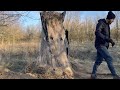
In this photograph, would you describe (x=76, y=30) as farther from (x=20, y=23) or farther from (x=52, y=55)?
(x=20, y=23)

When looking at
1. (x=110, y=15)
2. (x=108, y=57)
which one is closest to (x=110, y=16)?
(x=110, y=15)

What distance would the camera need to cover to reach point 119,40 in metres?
6.05

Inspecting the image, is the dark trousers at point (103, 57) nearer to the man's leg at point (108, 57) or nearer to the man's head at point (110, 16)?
the man's leg at point (108, 57)

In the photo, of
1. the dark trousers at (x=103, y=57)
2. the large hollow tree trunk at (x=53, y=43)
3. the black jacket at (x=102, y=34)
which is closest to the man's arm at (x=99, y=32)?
the black jacket at (x=102, y=34)

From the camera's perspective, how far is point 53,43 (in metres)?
6.26

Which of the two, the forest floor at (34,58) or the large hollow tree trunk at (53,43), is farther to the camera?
the large hollow tree trunk at (53,43)

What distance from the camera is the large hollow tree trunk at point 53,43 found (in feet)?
20.2

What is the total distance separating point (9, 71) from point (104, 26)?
6.23ft

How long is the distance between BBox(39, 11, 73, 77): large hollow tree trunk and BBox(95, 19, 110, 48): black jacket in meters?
0.62

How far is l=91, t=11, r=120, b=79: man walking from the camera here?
6.05 meters

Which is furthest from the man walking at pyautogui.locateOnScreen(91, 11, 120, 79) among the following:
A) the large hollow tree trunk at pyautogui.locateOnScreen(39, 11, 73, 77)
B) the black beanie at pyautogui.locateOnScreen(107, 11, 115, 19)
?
the large hollow tree trunk at pyautogui.locateOnScreen(39, 11, 73, 77)

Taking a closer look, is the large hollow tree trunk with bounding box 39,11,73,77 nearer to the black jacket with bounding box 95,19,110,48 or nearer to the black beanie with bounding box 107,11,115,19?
the black jacket with bounding box 95,19,110,48
